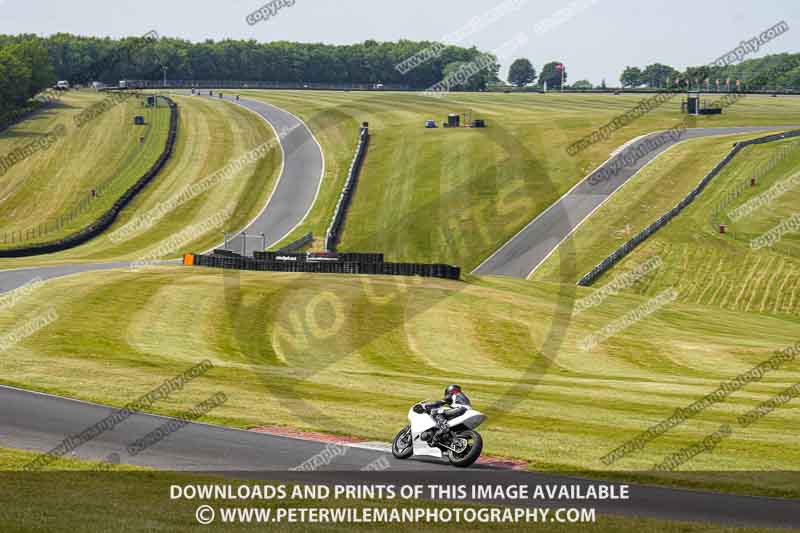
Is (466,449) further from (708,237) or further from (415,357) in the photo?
(708,237)

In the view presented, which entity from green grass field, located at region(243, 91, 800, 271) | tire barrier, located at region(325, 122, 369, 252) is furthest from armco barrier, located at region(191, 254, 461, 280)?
tire barrier, located at region(325, 122, 369, 252)

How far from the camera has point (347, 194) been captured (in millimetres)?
104625

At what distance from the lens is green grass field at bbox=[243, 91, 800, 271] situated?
91562 mm

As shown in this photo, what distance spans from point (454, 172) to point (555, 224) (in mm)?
20854

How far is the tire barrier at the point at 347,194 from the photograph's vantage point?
9320cm

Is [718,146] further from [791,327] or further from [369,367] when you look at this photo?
[369,367]

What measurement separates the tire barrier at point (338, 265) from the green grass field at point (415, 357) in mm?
2091

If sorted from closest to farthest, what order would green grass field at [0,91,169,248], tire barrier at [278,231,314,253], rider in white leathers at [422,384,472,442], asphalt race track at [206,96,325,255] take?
rider in white leathers at [422,384,472,442], tire barrier at [278,231,314,253], asphalt race track at [206,96,325,255], green grass field at [0,91,169,248]

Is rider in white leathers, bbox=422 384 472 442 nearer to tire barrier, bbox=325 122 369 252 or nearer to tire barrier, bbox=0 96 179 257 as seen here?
tire barrier, bbox=0 96 179 257

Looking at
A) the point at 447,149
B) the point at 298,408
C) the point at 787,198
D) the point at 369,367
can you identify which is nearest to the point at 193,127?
the point at 447,149

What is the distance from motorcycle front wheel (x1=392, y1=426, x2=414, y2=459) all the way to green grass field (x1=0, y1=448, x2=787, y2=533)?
381 centimetres

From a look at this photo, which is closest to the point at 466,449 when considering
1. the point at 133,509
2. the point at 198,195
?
the point at 133,509

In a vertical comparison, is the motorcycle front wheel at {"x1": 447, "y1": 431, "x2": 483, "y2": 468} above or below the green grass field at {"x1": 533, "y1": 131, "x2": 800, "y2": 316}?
above

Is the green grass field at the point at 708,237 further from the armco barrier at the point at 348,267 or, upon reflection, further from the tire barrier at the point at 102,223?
the tire barrier at the point at 102,223
